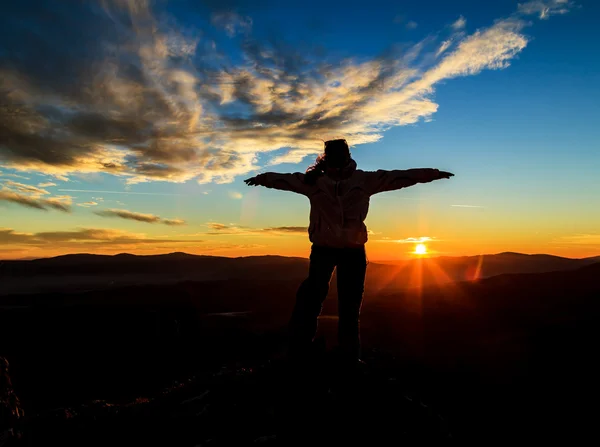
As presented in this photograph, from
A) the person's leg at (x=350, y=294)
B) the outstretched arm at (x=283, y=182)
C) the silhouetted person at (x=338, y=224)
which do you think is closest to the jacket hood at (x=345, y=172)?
the silhouetted person at (x=338, y=224)

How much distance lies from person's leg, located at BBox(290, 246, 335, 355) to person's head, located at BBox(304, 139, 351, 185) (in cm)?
99

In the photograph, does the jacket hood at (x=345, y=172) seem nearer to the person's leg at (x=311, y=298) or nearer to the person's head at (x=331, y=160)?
the person's head at (x=331, y=160)

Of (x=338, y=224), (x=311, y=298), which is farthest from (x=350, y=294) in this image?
(x=338, y=224)

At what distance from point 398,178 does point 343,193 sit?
77cm

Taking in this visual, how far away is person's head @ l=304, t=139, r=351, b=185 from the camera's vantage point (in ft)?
17.9

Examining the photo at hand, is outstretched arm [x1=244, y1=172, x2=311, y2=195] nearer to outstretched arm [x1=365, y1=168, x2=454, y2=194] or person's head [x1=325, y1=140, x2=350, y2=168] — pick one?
person's head [x1=325, y1=140, x2=350, y2=168]

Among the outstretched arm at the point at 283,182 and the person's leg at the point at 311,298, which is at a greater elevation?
the outstretched arm at the point at 283,182

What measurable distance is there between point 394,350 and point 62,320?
23.0 meters

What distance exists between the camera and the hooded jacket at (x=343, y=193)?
5.33 meters

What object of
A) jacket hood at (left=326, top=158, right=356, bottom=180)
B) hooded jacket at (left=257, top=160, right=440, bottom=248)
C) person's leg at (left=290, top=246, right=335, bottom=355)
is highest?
Answer: jacket hood at (left=326, top=158, right=356, bottom=180)

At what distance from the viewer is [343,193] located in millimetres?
5402

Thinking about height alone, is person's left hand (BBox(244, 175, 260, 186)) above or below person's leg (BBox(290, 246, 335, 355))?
above

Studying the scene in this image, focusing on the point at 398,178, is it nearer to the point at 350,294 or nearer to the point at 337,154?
the point at 337,154

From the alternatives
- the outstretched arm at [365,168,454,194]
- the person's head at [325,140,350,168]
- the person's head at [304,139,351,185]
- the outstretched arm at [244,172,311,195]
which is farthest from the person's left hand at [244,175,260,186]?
the outstretched arm at [365,168,454,194]
